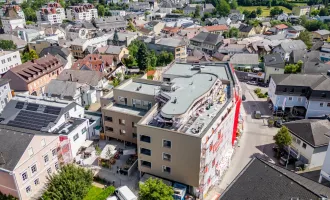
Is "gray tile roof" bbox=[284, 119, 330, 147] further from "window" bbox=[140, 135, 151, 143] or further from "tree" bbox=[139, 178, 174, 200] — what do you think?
"window" bbox=[140, 135, 151, 143]

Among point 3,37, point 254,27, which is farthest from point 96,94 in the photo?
point 254,27

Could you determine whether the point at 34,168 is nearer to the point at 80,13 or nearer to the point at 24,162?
the point at 24,162

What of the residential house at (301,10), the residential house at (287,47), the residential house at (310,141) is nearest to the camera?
the residential house at (310,141)

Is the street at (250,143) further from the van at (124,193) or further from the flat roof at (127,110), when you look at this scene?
the flat roof at (127,110)

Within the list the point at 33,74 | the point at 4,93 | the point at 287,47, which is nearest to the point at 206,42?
the point at 287,47

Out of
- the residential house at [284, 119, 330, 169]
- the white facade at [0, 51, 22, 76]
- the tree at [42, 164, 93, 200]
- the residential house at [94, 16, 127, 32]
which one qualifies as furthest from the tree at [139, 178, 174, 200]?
the residential house at [94, 16, 127, 32]

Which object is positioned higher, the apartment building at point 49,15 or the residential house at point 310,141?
the apartment building at point 49,15

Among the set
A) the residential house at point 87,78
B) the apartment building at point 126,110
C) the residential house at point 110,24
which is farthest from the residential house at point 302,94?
the residential house at point 110,24
